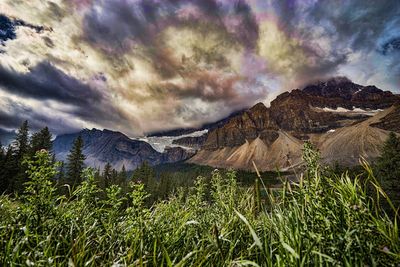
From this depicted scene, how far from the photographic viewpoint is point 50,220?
423 cm

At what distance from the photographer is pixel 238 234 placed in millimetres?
3754

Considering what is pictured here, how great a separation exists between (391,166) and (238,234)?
5133 cm

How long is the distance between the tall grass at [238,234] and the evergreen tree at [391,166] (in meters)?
46.6

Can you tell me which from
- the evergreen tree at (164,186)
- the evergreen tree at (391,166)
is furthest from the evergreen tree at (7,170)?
the evergreen tree at (391,166)

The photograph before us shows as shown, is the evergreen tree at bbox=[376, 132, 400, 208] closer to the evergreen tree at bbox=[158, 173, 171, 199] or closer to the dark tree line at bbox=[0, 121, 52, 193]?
the dark tree line at bbox=[0, 121, 52, 193]

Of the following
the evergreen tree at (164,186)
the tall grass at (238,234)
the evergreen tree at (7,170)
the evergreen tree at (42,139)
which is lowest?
the evergreen tree at (164,186)

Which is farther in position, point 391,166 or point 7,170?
point 7,170

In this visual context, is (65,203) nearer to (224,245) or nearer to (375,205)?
(224,245)

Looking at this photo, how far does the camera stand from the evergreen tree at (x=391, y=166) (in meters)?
40.5

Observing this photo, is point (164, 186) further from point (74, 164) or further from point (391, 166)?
point (391, 166)

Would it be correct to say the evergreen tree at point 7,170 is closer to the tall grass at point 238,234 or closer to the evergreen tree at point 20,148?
the evergreen tree at point 20,148

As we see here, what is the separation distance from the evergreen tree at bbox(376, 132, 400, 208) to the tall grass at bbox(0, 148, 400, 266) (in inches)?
1834

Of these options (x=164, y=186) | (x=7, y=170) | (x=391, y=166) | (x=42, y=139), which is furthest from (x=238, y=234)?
(x=164, y=186)

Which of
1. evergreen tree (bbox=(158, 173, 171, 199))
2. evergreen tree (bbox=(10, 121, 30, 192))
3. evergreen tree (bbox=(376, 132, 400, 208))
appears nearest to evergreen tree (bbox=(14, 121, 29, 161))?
evergreen tree (bbox=(10, 121, 30, 192))
